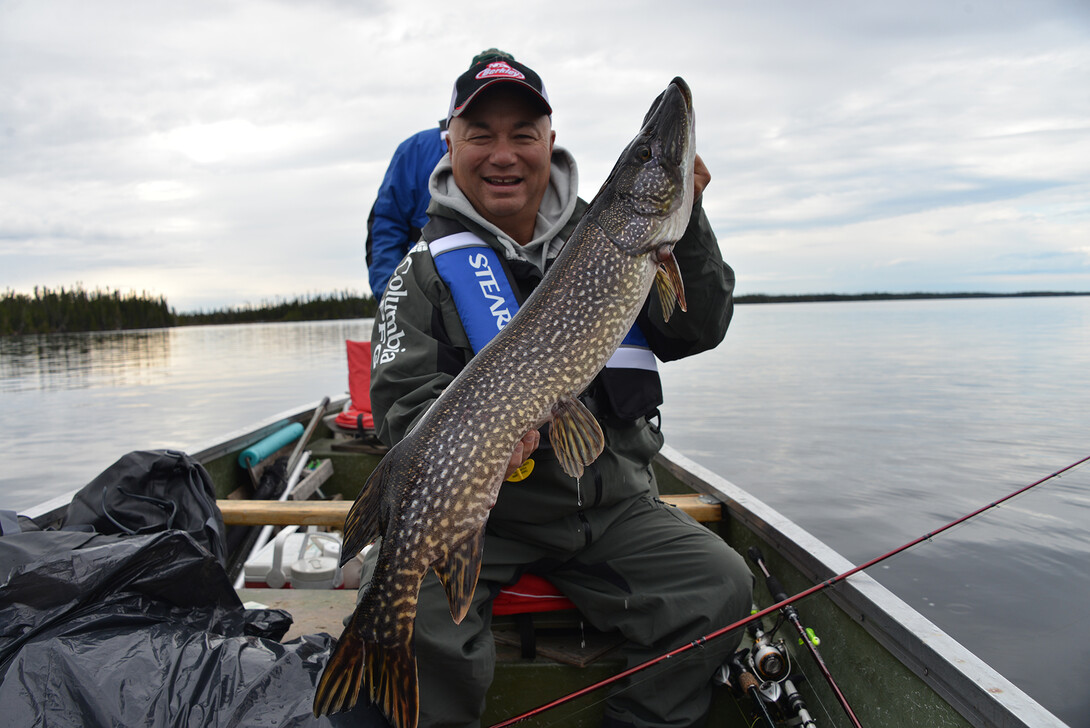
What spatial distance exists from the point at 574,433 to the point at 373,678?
2.85 feet

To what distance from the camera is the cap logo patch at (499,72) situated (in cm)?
252

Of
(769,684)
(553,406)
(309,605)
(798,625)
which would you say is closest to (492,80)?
(553,406)

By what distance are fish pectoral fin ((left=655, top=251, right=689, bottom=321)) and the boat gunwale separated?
1152mm

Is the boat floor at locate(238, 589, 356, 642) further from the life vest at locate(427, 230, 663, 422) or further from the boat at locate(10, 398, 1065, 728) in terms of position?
the life vest at locate(427, 230, 663, 422)

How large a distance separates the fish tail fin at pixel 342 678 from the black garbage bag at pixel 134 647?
0.45ft

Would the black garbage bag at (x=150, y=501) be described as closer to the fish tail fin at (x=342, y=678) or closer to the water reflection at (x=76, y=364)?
the fish tail fin at (x=342, y=678)

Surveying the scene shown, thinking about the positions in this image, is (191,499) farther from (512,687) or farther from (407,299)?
(512,687)

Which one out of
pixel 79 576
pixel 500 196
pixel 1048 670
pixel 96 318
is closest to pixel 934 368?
pixel 1048 670

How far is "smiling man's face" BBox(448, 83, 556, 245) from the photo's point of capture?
258cm

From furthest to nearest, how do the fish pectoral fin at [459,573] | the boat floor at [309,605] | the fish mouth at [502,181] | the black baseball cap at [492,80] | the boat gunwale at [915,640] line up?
1. the boat floor at [309,605]
2. the fish mouth at [502,181]
3. the black baseball cap at [492,80]
4. the fish pectoral fin at [459,573]
5. the boat gunwale at [915,640]

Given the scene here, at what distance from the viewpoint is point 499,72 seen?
254 cm

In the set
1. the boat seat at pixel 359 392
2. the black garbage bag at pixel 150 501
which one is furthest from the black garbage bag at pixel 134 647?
the boat seat at pixel 359 392

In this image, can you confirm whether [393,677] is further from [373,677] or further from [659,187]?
[659,187]

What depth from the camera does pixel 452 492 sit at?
1820 millimetres
